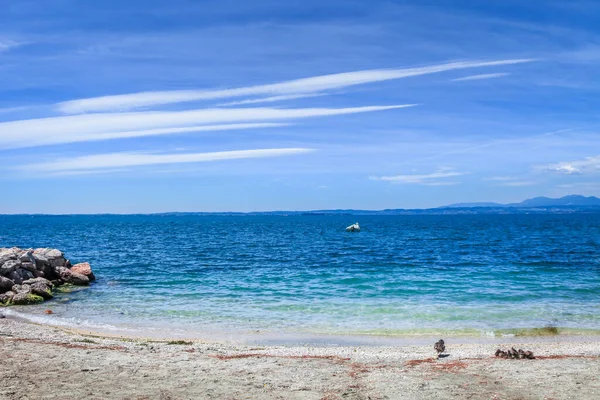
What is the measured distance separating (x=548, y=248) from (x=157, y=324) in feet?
153

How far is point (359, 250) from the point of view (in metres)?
53.1

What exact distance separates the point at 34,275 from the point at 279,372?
23185 mm

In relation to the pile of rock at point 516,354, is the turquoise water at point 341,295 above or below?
below

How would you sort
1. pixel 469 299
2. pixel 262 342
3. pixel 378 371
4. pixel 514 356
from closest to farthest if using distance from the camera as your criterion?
pixel 378 371 < pixel 514 356 < pixel 262 342 < pixel 469 299

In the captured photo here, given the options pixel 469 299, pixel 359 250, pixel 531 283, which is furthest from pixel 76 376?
pixel 359 250

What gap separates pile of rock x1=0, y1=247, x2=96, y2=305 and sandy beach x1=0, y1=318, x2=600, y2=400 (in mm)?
9619

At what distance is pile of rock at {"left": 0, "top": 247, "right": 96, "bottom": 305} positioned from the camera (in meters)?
24.2

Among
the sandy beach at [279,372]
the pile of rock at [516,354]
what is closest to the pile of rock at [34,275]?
the sandy beach at [279,372]

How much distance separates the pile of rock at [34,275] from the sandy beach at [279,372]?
962cm

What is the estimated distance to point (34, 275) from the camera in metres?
29.4

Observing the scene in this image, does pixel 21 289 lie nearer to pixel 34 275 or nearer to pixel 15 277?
pixel 15 277

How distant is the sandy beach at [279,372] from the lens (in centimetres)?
1024

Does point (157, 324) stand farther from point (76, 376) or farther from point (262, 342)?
point (76, 376)

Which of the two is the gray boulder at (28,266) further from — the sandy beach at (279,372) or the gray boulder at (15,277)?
the sandy beach at (279,372)
